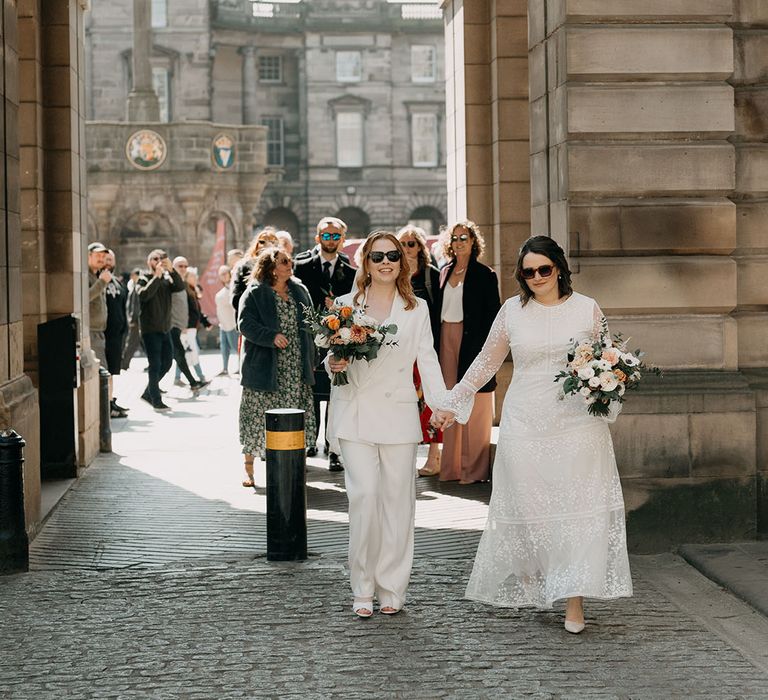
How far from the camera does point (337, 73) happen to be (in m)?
71.0

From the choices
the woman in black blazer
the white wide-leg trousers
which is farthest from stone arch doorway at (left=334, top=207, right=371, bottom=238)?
the white wide-leg trousers

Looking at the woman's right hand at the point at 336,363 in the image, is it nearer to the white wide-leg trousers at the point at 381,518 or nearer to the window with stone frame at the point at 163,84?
the white wide-leg trousers at the point at 381,518

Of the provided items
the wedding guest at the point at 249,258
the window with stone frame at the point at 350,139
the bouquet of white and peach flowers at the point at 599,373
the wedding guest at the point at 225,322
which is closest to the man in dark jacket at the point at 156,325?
the wedding guest at the point at 225,322

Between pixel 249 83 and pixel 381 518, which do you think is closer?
pixel 381 518

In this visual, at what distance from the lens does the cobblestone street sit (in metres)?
5.91

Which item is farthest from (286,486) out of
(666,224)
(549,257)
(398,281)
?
(666,224)

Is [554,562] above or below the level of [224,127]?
below

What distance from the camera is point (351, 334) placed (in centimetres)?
706

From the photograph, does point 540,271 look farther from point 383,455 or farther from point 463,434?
point 463,434

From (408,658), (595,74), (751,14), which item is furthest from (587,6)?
(408,658)

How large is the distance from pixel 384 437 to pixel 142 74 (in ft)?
122

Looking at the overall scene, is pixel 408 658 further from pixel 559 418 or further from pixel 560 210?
pixel 560 210

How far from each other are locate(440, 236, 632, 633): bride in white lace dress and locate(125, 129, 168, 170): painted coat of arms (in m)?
32.6

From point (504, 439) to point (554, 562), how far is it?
637mm
